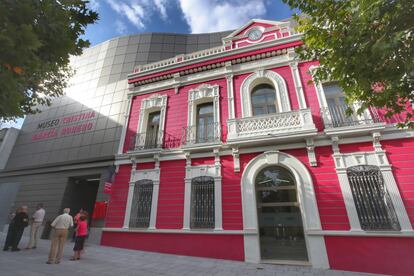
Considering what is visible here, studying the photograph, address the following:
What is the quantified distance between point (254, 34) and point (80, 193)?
1293cm

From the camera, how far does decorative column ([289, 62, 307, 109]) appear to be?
8.18 meters

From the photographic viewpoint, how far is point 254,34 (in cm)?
1024

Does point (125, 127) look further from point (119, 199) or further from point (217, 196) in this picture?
point (217, 196)

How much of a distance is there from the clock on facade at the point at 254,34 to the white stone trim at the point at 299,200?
20.6ft

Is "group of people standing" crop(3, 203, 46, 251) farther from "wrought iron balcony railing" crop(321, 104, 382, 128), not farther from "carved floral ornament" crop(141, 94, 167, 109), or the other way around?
"wrought iron balcony railing" crop(321, 104, 382, 128)

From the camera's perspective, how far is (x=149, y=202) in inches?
339

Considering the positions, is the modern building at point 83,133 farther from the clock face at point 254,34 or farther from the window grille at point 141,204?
the clock face at point 254,34

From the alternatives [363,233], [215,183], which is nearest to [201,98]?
[215,183]

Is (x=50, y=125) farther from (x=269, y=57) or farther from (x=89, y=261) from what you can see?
(x=269, y=57)

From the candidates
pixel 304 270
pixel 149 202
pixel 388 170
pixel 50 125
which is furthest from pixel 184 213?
pixel 50 125

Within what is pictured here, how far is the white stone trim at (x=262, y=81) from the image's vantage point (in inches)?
334

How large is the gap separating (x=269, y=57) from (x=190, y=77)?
4046 millimetres

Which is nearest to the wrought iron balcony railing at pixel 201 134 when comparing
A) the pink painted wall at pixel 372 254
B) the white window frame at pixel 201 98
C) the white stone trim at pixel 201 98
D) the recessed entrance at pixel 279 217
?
the white window frame at pixel 201 98

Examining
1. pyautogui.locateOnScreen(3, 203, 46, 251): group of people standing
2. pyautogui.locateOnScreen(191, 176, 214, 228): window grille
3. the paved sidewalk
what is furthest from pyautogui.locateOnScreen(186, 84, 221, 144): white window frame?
pyautogui.locateOnScreen(3, 203, 46, 251): group of people standing
